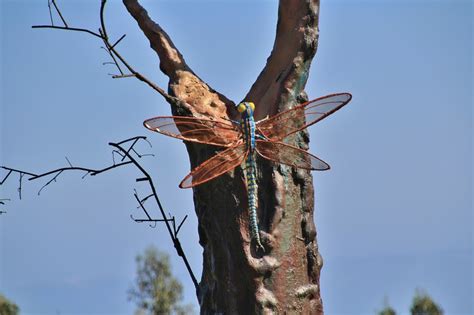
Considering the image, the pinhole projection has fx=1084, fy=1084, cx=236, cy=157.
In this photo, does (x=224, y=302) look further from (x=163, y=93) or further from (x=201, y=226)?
(x=163, y=93)

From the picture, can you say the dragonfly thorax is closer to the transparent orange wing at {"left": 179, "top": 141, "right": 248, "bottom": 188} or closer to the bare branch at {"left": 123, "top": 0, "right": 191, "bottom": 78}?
the transparent orange wing at {"left": 179, "top": 141, "right": 248, "bottom": 188}

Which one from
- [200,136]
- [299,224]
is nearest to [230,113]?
[200,136]

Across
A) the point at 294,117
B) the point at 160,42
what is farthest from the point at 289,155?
the point at 160,42

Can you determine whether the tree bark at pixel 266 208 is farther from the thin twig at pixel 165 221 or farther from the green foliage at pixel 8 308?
the green foliage at pixel 8 308

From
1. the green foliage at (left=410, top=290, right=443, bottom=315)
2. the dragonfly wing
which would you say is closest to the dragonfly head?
the dragonfly wing

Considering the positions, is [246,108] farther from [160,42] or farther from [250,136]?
[160,42]

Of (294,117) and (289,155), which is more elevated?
(294,117)
